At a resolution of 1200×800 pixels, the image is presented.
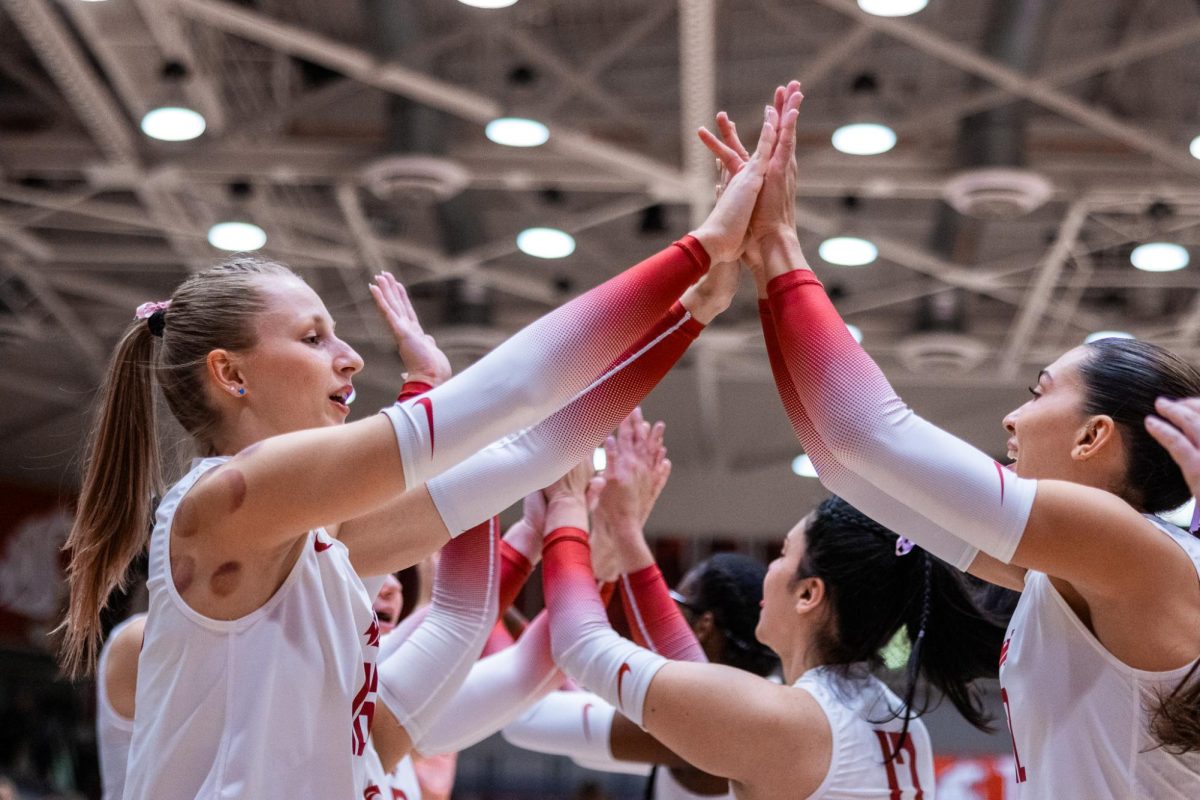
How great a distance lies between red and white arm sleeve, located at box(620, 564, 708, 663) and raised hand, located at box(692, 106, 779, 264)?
77cm

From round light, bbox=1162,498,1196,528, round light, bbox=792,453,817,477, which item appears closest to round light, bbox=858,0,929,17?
round light, bbox=1162,498,1196,528

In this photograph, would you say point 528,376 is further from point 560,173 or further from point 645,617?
point 560,173

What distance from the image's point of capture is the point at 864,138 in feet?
25.2

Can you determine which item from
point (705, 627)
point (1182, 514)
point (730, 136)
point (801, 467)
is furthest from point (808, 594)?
point (801, 467)

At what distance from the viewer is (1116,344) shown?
216cm

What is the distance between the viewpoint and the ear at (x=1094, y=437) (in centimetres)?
207

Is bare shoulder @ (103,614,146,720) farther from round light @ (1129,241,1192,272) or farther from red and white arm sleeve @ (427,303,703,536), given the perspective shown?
round light @ (1129,241,1192,272)

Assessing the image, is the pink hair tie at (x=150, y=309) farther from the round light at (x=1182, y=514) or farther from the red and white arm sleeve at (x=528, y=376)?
the round light at (x=1182, y=514)

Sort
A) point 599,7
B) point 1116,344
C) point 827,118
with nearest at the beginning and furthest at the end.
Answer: point 1116,344 < point 599,7 < point 827,118

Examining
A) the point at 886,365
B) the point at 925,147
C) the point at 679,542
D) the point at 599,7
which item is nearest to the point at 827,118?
the point at 925,147

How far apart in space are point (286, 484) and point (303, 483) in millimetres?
22

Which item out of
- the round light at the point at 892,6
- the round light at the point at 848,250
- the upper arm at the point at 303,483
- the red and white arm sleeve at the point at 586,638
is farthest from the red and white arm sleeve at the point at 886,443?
the round light at the point at 848,250

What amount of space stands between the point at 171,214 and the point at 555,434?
7985 millimetres

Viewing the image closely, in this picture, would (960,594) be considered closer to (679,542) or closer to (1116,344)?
(1116,344)
